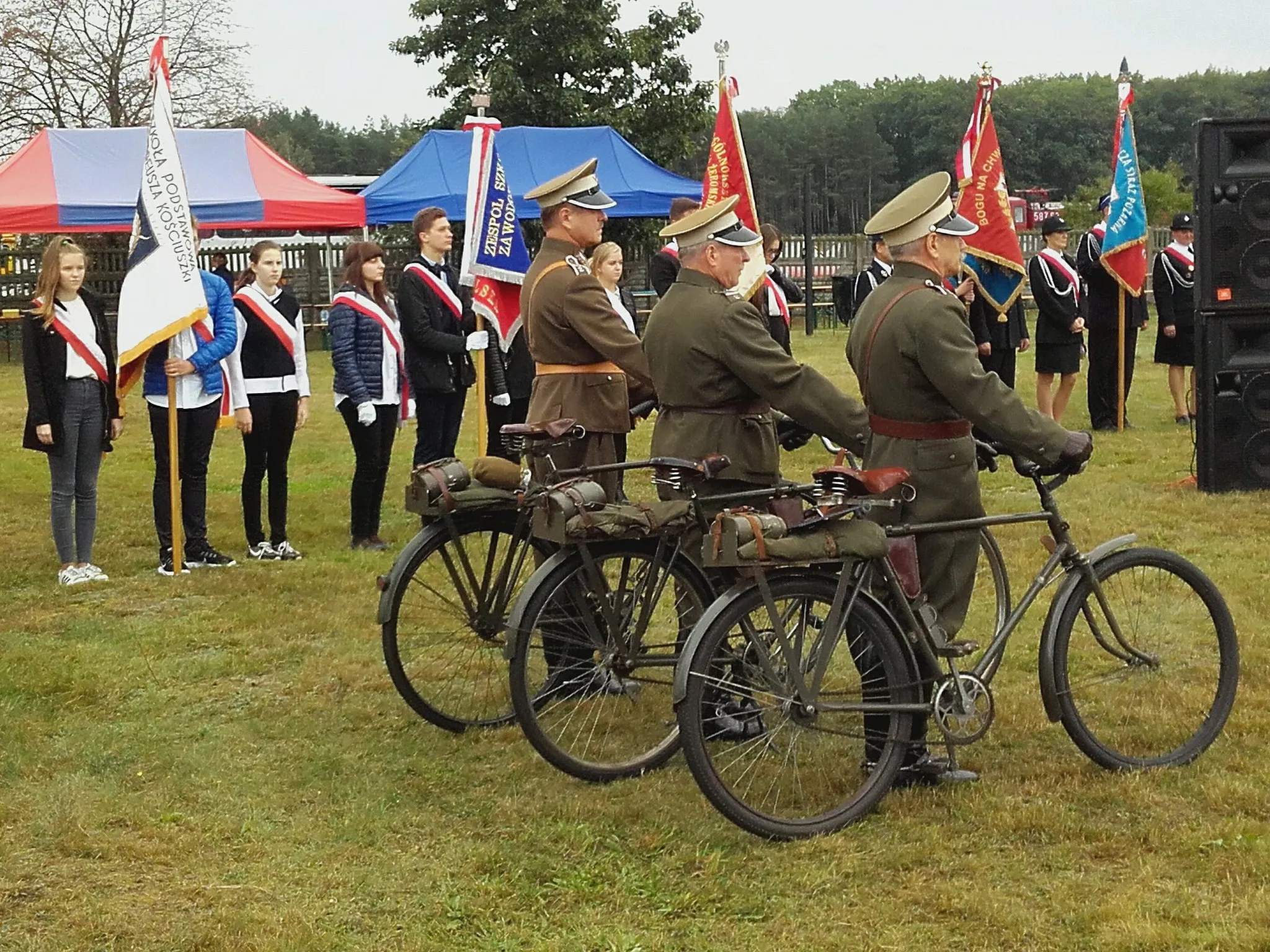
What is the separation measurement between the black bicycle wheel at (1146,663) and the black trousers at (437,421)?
5.31m

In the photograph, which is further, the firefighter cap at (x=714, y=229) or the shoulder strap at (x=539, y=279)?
the shoulder strap at (x=539, y=279)

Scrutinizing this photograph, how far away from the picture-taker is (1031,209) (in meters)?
46.8

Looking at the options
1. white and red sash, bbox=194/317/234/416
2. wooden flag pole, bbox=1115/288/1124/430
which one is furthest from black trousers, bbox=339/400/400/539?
wooden flag pole, bbox=1115/288/1124/430

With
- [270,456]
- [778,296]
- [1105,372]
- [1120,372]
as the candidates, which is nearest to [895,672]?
[270,456]

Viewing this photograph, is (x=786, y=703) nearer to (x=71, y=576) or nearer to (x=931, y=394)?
(x=931, y=394)

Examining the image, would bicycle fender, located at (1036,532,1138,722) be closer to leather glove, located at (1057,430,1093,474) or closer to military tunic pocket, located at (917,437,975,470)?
leather glove, located at (1057,430,1093,474)

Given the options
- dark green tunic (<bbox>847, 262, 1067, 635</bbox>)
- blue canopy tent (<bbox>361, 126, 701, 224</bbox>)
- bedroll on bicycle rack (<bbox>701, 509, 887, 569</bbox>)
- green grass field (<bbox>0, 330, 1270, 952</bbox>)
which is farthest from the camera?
blue canopy tent (<bbox>361, 126, 701, 224</bbox>)

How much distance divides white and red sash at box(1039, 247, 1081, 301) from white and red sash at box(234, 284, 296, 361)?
726cm

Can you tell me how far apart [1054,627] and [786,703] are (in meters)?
0.92

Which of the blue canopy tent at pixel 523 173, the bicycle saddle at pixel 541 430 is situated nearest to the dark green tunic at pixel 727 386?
the bicycle saddle at pixel 541 430

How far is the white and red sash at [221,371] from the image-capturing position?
8844 millimetres

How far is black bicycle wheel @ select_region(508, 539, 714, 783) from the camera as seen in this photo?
514 centimetres

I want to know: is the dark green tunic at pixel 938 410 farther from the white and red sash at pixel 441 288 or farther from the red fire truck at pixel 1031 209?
the red fire truck at pixel 1031 209

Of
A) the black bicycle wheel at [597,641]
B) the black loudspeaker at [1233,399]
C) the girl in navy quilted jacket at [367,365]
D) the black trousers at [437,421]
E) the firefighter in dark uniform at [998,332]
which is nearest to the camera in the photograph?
the black bicycle wheel at [597,641]
